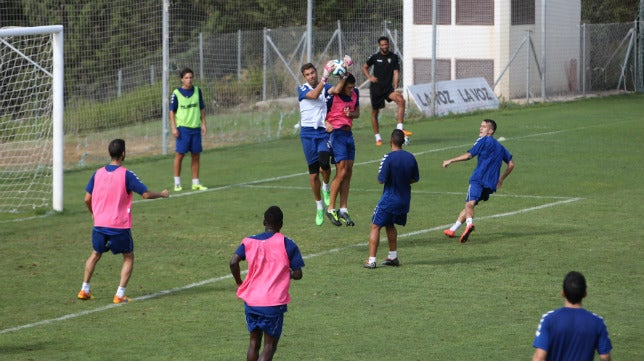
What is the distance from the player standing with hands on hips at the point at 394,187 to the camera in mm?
13445

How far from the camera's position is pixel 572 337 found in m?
7.02

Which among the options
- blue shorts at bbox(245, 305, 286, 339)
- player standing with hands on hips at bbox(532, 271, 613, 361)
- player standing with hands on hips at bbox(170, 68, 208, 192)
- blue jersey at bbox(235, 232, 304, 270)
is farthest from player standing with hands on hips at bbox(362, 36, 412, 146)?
player standing with hands on hips at bbox(532, 271, 613, 361)

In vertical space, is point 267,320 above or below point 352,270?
above

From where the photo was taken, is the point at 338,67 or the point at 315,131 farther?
the point at 315,131

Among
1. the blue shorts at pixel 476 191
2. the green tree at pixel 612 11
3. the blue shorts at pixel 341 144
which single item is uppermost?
the green tree at pixel 612 11

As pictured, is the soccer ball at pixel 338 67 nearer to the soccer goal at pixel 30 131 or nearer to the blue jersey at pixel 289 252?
the soccer goal at pixel 30 131

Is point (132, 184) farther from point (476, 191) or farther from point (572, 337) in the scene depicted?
point (572, 337)

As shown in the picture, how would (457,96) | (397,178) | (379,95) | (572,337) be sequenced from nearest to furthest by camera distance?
1. (572,337)
2. (397,178)
3. (379,95)
4. (457,96)

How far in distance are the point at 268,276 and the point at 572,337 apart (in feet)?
8.82

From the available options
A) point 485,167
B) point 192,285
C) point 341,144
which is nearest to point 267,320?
point 192,285

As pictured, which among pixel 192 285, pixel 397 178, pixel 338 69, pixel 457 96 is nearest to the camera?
pixel 192 285

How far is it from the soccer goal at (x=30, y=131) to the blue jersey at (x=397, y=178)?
22.9ft

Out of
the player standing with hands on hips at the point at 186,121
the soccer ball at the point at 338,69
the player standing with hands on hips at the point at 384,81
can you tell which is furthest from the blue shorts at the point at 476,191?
the player standing with hands on hips at the point at 384,81

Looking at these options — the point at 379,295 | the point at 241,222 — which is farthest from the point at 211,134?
the point at 379,295
